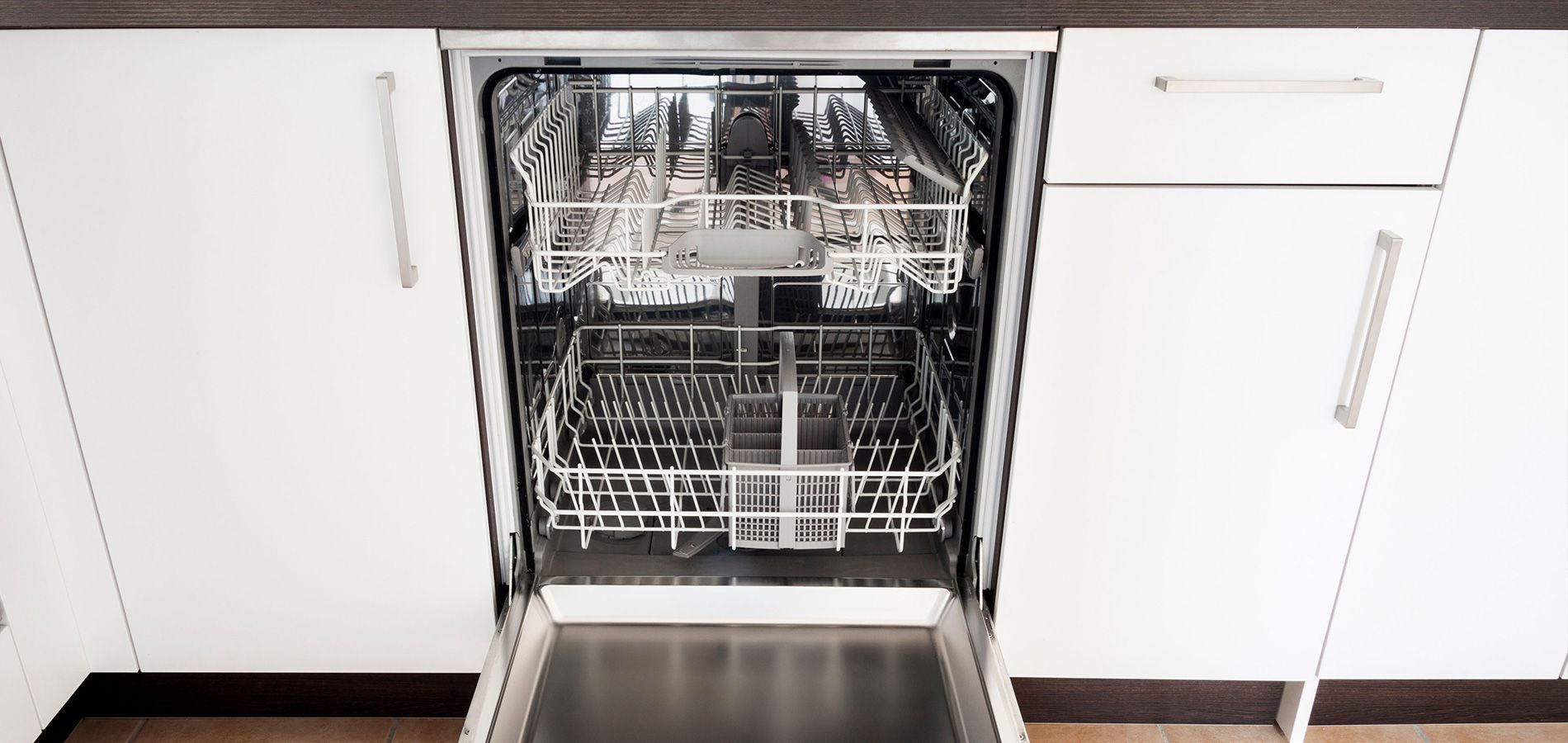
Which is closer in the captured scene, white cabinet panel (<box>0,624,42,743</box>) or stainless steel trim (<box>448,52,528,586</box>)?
stainless steel trim (<box>448,52,528,586</box>)

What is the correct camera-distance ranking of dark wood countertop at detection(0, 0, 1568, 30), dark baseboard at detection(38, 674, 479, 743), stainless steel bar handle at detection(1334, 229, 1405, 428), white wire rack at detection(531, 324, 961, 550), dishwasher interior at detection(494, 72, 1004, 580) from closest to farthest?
dark wood countertop at detection(0, 0, 1568, 30)
stainless steel bar handle at detection(1334, 229, 1405, 428)
dishwasher interior at detection(494, 72, 1004, 580)
white wire rack at detection(531, 324, 961, 550)
dark baseboard at detection(38, 674, 479, 743)

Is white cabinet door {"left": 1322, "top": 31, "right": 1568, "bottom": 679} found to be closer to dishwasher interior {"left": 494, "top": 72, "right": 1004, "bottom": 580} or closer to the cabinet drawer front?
the cabinet drawer front

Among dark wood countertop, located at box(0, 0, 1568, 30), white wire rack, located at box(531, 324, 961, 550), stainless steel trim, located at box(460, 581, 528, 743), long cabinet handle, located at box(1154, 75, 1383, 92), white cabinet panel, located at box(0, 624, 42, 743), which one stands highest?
dark wood countertop, located at box(0, 0, 1568, 30)

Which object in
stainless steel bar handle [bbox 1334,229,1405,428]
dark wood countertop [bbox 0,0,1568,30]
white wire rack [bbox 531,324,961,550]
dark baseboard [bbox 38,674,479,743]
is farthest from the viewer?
dark baseboard [bbox 38,674,479,743]

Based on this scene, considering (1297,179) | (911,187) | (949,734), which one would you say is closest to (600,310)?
(911,187)

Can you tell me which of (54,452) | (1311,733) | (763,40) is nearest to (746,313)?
(763,40)

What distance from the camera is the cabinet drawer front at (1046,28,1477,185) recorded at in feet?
3.51

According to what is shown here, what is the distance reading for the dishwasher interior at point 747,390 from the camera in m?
1.21

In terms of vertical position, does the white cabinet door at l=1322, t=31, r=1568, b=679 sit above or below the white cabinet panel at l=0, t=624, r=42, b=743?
above

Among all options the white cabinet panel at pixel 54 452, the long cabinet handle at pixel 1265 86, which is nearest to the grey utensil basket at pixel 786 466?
the long cabinet handle at pixel 1265 86

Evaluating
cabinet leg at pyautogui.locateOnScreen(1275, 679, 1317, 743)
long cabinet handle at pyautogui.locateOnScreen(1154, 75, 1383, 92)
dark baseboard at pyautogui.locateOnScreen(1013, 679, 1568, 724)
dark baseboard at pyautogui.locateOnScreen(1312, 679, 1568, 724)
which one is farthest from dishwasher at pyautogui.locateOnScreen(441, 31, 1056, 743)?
dark baseboard at pyautogui.locateOnScreen(1312, 679, 1568, 724)

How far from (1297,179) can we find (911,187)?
532mm

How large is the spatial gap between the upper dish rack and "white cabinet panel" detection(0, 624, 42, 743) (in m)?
0.80

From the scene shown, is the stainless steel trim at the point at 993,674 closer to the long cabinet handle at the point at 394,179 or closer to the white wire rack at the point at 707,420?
the white wire rack at the point at 707,420
